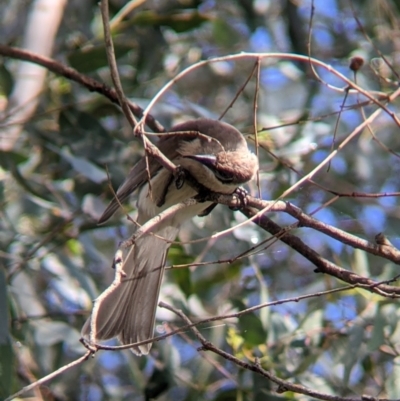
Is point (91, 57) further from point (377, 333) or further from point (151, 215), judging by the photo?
point (377, 333)

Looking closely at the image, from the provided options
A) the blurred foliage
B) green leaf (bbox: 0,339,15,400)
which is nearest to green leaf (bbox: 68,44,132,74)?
the blurred foliage

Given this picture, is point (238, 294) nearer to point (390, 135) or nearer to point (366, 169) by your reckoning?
point (366, 169)

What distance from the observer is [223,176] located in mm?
2189

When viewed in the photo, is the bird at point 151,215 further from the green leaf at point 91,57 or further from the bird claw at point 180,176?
the green leaf at point 91,57

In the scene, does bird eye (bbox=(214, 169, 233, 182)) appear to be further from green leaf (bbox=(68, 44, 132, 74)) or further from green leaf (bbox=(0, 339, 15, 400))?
green leaf (bbox=(68, 44, 132, 74))

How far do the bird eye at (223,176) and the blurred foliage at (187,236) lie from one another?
0.33m

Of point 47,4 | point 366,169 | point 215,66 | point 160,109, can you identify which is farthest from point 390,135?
point 47,4

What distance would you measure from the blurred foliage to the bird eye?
1.09ft

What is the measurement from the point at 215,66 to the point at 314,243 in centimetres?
117

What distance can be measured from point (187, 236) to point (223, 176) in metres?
1.38

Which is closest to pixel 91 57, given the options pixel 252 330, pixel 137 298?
pixel 137 298

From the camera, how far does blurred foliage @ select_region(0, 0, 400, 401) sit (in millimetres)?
2926

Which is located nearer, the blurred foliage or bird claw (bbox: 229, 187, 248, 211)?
bird claw (bbox: 229, 187, 248, 211)

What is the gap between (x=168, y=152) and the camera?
2820 millimetres
